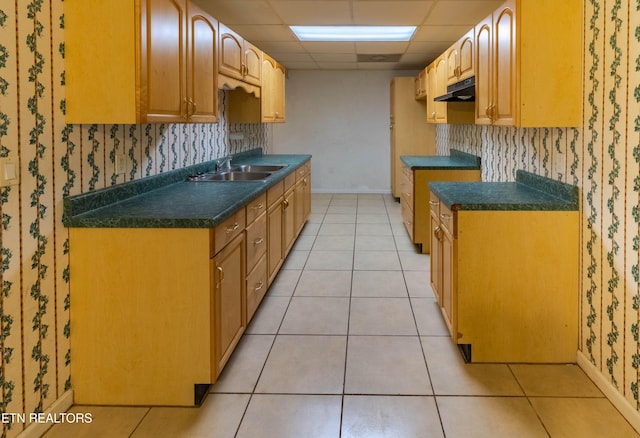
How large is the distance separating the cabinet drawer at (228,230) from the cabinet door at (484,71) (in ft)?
5.24

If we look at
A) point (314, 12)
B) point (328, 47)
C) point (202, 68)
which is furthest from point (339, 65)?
point (202, 68)

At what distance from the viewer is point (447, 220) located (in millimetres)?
2869

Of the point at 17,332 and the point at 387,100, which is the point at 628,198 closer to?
the point at 17,332

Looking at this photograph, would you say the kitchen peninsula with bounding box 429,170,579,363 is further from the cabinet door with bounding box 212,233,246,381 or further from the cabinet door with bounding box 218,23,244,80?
the cabinet door with bounding box 218,23,244,80

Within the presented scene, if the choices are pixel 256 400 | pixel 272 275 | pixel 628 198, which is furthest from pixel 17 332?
pixel 628 198

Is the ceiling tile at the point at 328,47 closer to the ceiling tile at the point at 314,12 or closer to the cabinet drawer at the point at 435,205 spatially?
the ceiling tile at the point at 314,12

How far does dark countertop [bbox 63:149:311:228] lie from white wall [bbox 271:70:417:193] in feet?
18.2

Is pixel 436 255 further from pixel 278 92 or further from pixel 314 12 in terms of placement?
pixel 278 92

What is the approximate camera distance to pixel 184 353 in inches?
Answer: 87.7

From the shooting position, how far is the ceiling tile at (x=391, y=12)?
4172mm

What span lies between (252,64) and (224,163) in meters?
0.91

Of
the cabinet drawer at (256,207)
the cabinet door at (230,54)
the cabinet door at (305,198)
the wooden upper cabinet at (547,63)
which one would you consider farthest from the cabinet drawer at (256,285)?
the cabinet door at (305,198)

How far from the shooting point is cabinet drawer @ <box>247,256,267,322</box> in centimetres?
301

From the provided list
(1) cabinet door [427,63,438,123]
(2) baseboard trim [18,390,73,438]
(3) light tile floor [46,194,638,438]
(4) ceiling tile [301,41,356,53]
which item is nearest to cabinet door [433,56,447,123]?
(1) cabinet door [427,63,438,123]
